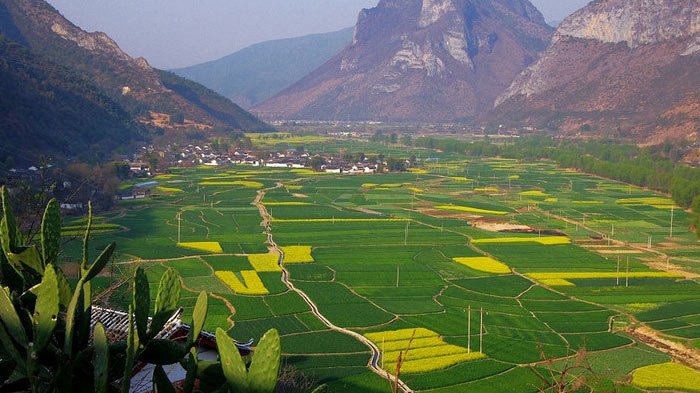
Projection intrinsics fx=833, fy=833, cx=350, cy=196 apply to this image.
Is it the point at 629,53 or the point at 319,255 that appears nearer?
the point at 319,255

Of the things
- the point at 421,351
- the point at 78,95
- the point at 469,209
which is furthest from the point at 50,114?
the point at 421,351

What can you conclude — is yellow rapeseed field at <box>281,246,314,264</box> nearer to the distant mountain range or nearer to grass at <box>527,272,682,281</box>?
grass at <box>527,272,682,281</box>

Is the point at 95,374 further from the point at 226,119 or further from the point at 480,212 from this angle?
the point at 226,119

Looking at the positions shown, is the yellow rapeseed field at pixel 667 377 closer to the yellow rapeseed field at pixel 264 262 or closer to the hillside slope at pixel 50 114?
the yellow rapeseed field at pixel 264 262

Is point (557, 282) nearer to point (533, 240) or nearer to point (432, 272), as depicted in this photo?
point (432, 272)

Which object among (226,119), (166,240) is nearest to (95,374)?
(166,240)

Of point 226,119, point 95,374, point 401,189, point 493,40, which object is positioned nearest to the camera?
point 95,374
